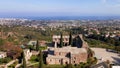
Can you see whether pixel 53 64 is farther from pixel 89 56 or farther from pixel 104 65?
pixel 104 65

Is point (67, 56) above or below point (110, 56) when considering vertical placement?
above

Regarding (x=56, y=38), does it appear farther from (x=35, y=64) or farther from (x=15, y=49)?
(x=35, y=64)

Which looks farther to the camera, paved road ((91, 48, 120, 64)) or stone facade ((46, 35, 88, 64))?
paved road ((91, 48, 120, 64))

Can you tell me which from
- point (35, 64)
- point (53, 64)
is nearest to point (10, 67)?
point (35, 64)

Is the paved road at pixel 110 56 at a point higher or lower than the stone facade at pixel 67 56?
lower

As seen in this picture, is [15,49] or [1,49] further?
[1,49]

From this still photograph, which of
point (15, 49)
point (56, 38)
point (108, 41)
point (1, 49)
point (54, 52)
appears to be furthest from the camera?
point (108, 41)

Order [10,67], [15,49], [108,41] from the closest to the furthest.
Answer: [10,67] < [15,49] < [108,41]

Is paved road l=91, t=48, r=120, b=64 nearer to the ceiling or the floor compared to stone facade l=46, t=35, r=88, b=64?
nearer to the floor

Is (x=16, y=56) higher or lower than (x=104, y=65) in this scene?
lower

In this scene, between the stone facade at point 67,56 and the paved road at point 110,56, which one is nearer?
the stone facade at point 67,56

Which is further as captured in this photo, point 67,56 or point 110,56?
point 110,56
